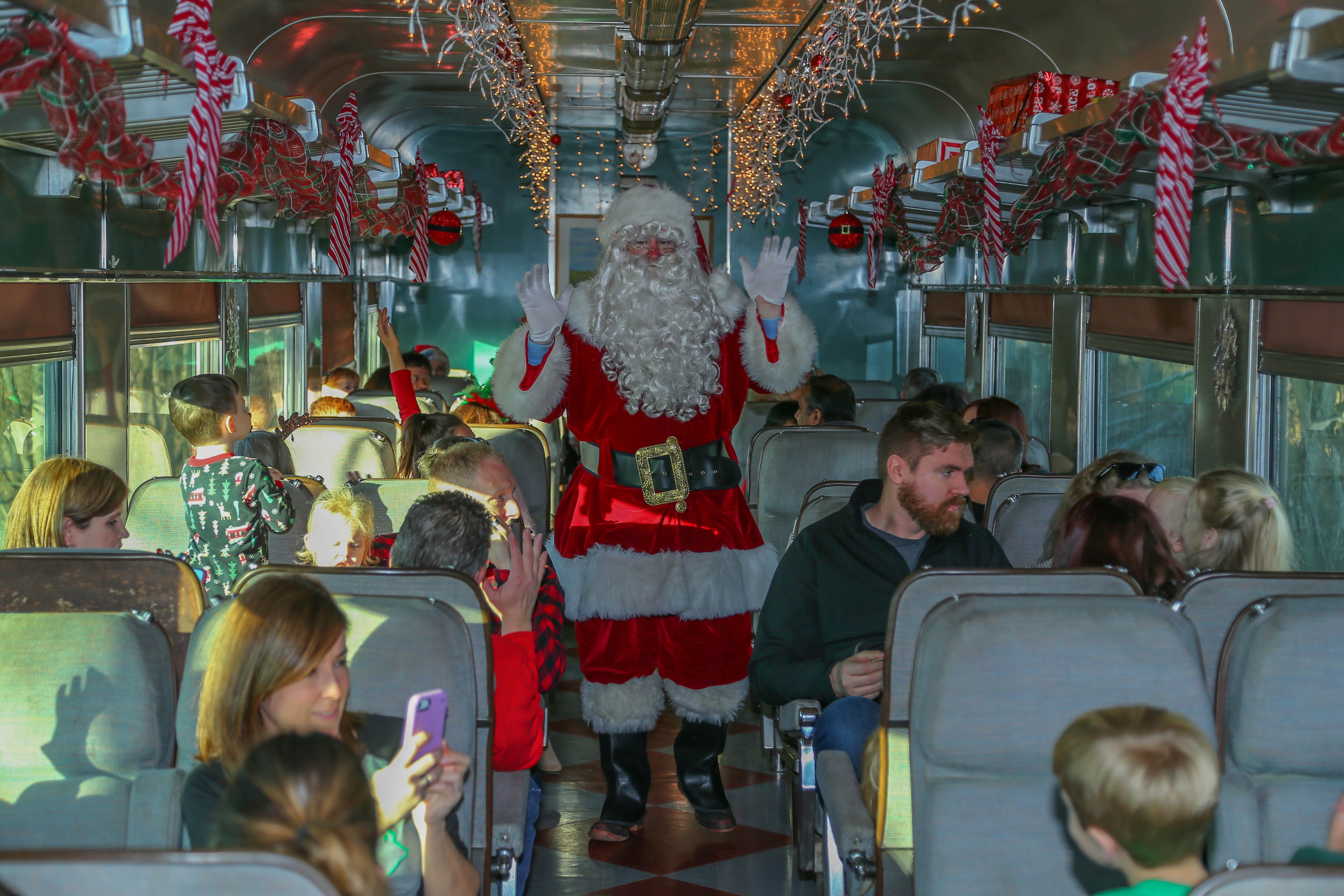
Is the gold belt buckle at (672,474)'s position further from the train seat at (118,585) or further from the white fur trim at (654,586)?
the train seat at (118,585)

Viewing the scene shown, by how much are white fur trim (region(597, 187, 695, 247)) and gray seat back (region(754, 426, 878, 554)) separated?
140 cm

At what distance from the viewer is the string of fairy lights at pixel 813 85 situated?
5.98m

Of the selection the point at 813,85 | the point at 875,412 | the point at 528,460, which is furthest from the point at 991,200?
the point at 528,460

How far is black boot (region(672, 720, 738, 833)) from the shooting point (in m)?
4.51

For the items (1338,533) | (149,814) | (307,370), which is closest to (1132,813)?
(149,814)

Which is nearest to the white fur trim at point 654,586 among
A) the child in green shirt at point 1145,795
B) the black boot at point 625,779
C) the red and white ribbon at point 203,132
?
the black boot at point 625,779

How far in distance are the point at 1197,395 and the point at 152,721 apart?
5.14 m

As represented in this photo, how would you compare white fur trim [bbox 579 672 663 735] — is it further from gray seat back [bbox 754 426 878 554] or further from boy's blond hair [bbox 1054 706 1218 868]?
boy's blond hair [bbox 1054 706 1218 868]

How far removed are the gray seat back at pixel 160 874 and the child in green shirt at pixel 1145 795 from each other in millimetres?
1031

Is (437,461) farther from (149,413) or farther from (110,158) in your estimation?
(149,413)

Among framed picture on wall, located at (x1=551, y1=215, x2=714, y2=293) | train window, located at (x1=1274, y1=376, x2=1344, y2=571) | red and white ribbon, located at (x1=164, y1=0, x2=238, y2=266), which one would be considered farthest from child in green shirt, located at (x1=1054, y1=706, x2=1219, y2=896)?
framed picture on wall, located at (x1=551, y1=215, x2=714, y2=293)

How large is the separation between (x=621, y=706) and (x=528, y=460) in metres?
2.08

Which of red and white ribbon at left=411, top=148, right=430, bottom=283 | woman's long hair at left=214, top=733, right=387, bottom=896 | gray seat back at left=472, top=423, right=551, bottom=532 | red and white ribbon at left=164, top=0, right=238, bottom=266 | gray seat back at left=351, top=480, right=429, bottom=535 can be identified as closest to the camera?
woman's long hair at left=214, top=733, right=387, bottom=896

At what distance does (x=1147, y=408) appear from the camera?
7184 millimetres
